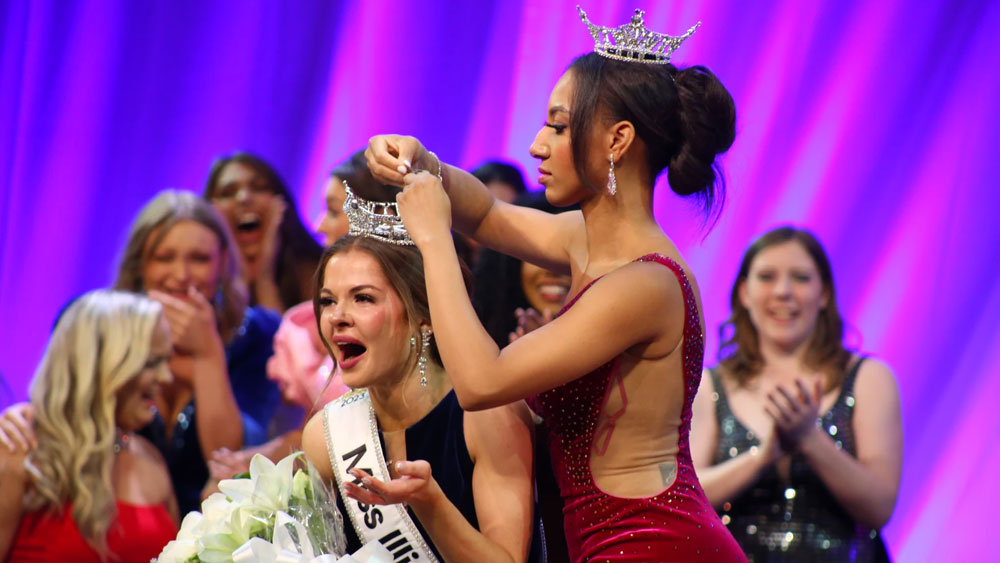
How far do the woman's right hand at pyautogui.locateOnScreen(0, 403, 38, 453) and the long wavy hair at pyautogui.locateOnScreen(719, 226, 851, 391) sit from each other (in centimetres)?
186

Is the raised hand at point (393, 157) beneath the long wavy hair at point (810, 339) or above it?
above

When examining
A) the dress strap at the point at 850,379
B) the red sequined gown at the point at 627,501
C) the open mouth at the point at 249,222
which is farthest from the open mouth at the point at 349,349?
the open mouth at the point at 249,222

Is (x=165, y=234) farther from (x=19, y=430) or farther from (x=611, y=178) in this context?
(x=611, y=178)

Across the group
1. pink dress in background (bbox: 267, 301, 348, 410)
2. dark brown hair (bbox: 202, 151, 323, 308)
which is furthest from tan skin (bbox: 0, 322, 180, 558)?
dark brown hair (bbox: 202, 151, 323, 308)

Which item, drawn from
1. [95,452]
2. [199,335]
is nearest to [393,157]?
[95,452]

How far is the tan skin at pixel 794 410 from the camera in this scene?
124 inches

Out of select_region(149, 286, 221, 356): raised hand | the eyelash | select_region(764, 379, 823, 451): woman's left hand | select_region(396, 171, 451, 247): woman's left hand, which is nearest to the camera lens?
select_region(396, 171, 451, 247): woman's left hand

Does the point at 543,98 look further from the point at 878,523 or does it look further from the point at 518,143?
the point at 878,523

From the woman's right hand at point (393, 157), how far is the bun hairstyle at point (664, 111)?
0.91 feet

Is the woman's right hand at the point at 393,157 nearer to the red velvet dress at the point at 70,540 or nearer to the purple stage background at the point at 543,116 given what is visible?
the red velvet dress at the point at 70,540

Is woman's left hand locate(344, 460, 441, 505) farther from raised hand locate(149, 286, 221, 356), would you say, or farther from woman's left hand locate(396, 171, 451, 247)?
raised hand locate(149, 286, 221, 356)

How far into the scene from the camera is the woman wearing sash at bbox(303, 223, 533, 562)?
221 cm

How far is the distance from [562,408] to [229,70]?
3.27 meters

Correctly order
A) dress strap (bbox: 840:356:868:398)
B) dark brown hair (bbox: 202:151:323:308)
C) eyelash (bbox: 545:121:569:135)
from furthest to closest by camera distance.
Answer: dark brown hair (bbox: 202:151:323:308) → dress strap (bbox: 840:356:868:398) → eyelash (bbox: 545:121:569:135)
